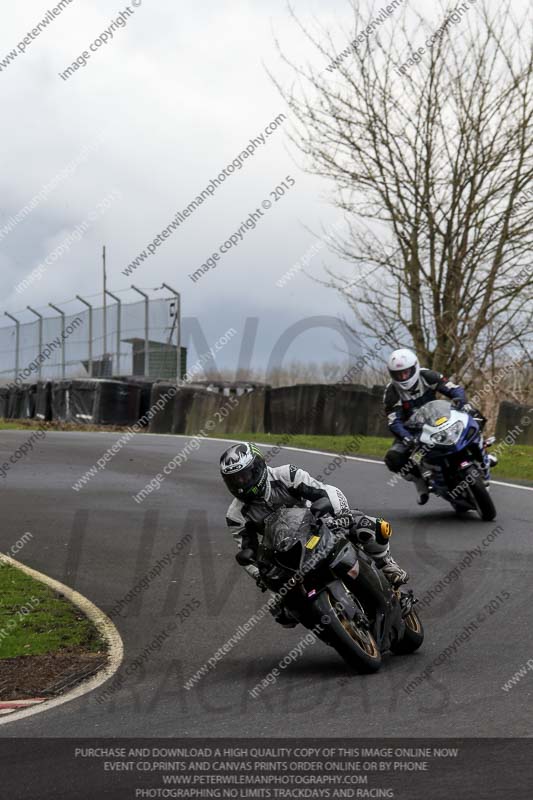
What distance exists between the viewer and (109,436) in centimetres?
2422

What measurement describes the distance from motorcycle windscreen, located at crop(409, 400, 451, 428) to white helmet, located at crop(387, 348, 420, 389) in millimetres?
401

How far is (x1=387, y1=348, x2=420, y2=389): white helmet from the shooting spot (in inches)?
512

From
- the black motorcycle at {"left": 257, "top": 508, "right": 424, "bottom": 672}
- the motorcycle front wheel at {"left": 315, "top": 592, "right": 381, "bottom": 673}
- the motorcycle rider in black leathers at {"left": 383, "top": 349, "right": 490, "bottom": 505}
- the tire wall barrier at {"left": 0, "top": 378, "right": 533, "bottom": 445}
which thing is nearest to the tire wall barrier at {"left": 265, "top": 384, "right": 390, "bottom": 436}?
the tire wall barrier at {"left": 0, "top": 378, "right": 533, "bottom": 445}

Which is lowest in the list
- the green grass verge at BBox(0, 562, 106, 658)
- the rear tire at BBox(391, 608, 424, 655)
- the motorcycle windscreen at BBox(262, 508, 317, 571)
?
the green grass verge at BBox(0, 562, 106, 658)

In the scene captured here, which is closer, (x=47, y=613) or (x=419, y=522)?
(x=47, y=613)

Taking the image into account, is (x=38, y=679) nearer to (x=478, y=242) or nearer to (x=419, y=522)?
(x=419, y=522)

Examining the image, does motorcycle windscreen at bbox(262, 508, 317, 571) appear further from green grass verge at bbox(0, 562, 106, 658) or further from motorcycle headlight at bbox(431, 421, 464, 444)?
motorcycle headlight at bbox(431, 421, 464, 444)

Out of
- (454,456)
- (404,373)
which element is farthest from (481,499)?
(404,373)

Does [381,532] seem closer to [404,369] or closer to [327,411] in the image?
[404,369]

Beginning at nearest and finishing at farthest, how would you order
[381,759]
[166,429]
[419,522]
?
[381,759], [419,522], [166,429]

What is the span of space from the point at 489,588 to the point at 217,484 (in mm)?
7493

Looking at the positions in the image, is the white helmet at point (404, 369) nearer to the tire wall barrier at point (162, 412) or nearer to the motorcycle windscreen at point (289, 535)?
the motorcycle windscreen at point (289, 535)

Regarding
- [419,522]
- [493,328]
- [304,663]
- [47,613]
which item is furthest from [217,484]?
[493,328]

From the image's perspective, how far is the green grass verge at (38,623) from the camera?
8.42m
